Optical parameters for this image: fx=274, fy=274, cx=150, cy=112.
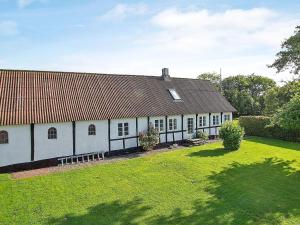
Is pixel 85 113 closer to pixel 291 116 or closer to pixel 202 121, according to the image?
pixel 202 121

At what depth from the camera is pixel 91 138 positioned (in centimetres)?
1892

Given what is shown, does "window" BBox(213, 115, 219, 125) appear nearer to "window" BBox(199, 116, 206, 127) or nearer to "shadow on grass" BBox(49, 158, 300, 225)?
"window" BBox(199, 116, 206, 127)

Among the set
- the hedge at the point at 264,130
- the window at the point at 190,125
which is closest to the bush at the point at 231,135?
the window at the point at 190,125

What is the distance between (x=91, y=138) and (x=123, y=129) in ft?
8.76

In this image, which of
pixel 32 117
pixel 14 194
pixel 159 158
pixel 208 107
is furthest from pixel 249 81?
pixel 14 194

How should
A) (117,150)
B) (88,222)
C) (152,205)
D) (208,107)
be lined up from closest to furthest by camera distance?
(88,222) → (152,205) → (117,150) → (208,107)

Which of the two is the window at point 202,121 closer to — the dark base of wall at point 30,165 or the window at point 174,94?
the window at point 174,94

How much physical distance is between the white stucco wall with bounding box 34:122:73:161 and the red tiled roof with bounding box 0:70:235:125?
53 cm

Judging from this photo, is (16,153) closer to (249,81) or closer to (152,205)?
(152,205)

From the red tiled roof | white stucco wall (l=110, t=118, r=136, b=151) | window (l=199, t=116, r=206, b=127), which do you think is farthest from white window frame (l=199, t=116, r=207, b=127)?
white stucco wall (l=110, t=118, r=136, b=151)

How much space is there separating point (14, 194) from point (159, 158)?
371 inches

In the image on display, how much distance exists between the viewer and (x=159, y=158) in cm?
1883

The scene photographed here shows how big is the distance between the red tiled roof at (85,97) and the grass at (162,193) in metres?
3.91

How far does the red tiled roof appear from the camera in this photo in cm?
1712
